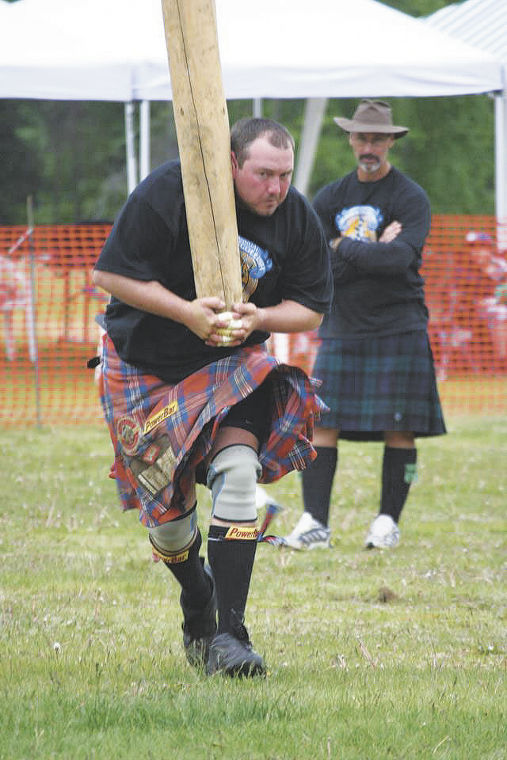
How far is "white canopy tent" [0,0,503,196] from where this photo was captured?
9.05 metres

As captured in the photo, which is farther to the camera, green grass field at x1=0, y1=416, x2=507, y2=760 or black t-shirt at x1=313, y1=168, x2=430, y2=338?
black t-shirt at x1=313, y1=168, x2=430, y2=338

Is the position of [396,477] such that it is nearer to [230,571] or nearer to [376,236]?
[376,236]

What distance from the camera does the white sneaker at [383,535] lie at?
5555 mm

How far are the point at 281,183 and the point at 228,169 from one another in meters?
0.13

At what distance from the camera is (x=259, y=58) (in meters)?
9.16

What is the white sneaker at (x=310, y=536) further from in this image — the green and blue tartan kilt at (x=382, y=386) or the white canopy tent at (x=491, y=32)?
the white canopy tent at (x=491, y=32)

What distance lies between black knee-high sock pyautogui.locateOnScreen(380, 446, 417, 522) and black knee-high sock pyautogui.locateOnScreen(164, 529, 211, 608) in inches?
86.8

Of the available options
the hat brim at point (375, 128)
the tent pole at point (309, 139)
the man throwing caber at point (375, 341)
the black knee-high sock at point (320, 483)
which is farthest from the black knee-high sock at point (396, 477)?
the tent pole at point (309, 139)

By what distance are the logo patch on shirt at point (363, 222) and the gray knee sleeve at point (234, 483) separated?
8.24 feet

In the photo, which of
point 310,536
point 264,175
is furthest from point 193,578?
point 310,536

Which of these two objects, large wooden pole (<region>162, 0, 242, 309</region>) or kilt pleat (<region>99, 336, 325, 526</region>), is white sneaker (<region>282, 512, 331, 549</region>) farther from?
large wooden pole (<region>162, 0, 242, 309</region>)

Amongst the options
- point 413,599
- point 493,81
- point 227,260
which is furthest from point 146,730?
point 493,81

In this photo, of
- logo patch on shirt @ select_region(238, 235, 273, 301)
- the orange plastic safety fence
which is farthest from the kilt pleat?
the orange plastic safety fence

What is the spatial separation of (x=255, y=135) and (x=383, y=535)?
2765mm
